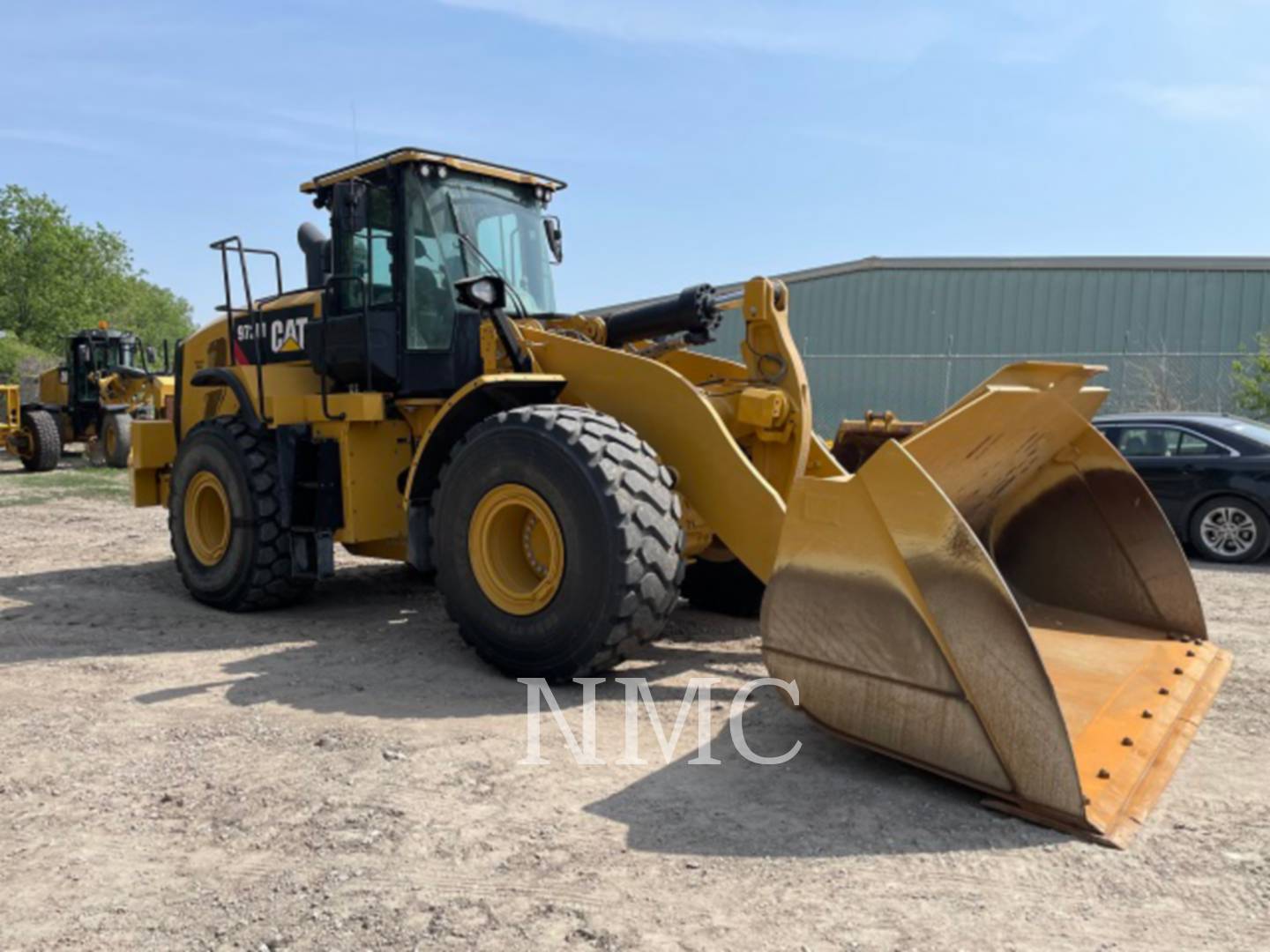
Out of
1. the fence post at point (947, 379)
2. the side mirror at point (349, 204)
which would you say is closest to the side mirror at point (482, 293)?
the side mirror at point (349, 204)

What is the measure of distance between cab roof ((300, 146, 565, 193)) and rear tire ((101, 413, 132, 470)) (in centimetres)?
1501

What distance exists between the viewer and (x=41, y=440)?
798 inches

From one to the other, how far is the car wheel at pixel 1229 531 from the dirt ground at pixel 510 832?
4944 millimetres

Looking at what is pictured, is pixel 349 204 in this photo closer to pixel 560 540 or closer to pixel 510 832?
pixel 560 540

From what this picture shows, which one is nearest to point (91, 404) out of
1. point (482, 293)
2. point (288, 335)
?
point (288, 335)

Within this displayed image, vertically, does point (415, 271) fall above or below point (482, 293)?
above

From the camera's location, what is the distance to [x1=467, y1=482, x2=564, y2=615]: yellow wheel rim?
4.93m

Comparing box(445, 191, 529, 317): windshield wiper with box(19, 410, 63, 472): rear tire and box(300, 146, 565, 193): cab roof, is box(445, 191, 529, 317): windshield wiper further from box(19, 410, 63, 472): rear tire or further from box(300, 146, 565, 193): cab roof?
box(19, 410, 63, 472): rear tire

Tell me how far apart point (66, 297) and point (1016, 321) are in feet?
129

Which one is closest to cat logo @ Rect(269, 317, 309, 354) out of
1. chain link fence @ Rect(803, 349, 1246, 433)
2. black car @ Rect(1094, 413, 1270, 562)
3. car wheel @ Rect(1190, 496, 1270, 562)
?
black car @ Rect(1094, 413, 1270, 562)

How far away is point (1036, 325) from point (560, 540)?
60.2 feet

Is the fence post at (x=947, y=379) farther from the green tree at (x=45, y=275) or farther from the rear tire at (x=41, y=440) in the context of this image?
the green tree at (x=45, y=275)

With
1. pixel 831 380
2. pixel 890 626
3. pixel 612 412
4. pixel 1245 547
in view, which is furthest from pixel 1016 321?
pixel 890 626

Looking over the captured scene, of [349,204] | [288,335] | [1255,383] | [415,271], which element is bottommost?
[1255,383]
